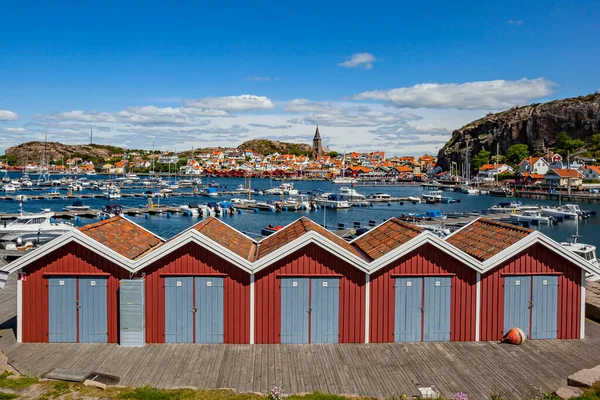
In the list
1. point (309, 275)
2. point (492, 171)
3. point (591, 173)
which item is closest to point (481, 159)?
point (492, 171)

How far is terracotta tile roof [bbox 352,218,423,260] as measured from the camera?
1516 cm

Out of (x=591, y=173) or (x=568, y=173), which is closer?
(x=568, y=173)

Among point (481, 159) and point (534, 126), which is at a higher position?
point (534, 126)

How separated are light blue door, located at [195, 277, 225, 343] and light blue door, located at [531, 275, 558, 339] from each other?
973 cm

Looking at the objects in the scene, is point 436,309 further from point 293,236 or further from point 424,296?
point 293,236

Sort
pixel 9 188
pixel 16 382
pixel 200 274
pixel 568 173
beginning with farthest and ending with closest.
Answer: pixel 568 173, pixel 9 188, pixel 200 274, pixel 16 382

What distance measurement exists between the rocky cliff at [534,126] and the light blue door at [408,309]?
169 m

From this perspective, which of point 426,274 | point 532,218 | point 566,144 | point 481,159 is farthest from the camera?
point 481,159

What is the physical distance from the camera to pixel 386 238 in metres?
16.6

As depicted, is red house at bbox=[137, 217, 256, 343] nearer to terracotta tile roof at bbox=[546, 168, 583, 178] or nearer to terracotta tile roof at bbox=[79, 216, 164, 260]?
terracotta tile roof at bbox=[79, 216, 164, 260]

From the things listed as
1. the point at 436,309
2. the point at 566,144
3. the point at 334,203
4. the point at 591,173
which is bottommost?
the point at 436,309

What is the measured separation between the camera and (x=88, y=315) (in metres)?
14.0

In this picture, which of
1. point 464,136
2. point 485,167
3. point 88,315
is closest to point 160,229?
point 88,315

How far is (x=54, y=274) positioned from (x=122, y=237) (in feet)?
8.50
